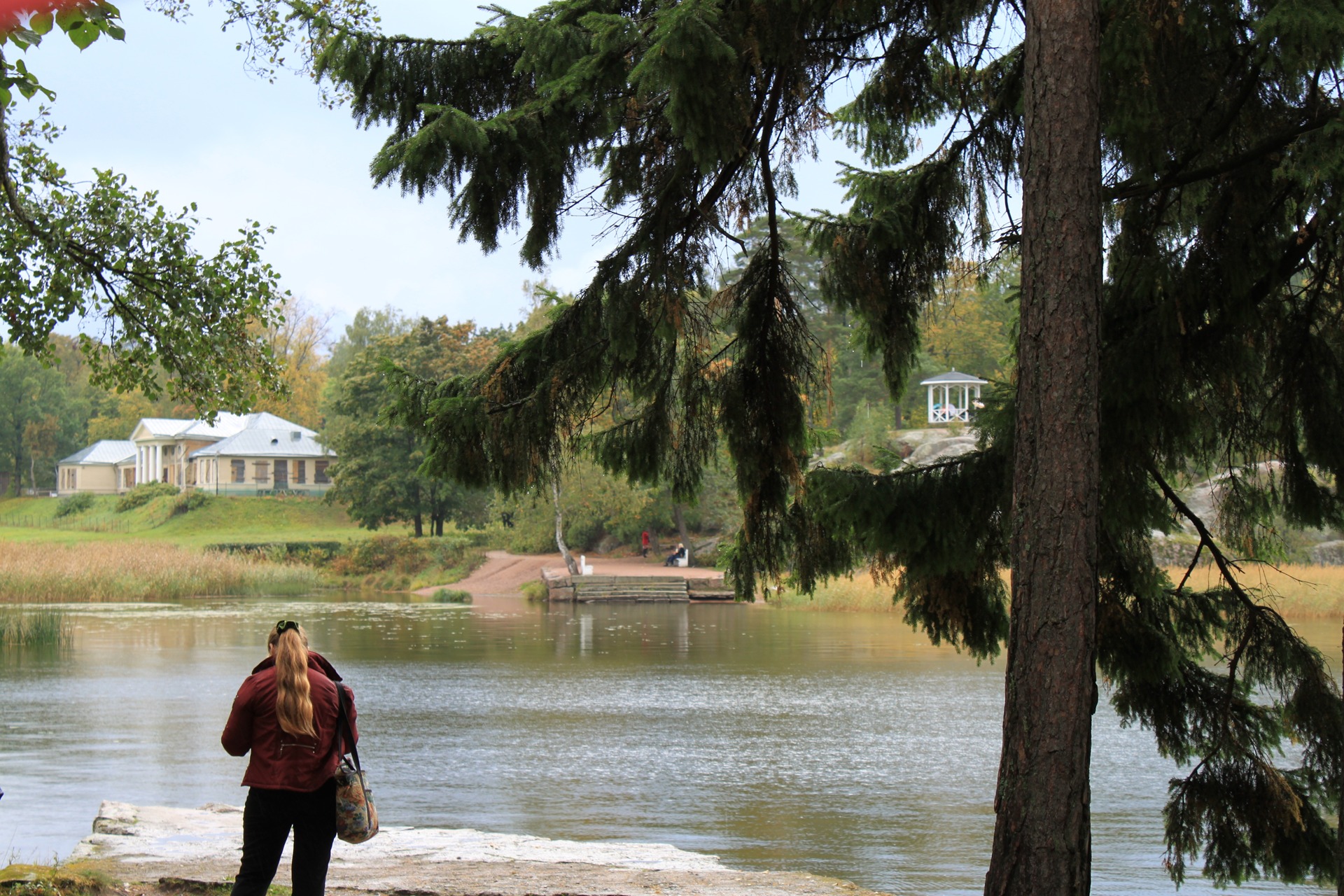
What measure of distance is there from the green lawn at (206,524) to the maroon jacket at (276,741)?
1871 inches

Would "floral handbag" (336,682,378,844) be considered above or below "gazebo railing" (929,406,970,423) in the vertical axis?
below

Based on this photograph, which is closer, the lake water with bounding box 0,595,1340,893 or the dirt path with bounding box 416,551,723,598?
the lake water with bounding box 0,595,1340,893

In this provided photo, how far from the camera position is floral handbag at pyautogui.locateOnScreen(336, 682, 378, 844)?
492cm

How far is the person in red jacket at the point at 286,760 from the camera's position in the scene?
4812 mm

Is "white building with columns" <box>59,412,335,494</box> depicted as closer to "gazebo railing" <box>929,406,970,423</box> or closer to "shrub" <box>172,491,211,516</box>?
"shrub" <box>172,491,211,516</box>

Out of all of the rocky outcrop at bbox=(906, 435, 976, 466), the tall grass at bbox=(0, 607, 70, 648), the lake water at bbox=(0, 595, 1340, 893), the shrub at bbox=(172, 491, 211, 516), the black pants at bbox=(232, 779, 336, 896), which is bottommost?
the lake water at bbox=(0, 595, 1340, 893)

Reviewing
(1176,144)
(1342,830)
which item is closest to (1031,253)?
(1176,144)

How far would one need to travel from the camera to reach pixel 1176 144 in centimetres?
661

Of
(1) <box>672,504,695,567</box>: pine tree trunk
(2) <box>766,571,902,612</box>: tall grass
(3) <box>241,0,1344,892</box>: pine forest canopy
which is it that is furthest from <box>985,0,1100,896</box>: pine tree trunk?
(1) <box>672,504,695,567</box>: pine tree trunk

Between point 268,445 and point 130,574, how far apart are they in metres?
31.8

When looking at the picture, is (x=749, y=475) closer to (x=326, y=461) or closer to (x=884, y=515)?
(x=884, y=515)

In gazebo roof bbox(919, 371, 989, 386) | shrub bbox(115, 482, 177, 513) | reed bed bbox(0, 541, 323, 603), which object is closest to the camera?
reed bed bbox(0, 541, 323, 603)

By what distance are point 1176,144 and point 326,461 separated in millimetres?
64961

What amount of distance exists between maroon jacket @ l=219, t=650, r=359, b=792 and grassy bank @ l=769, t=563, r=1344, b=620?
1948cm
